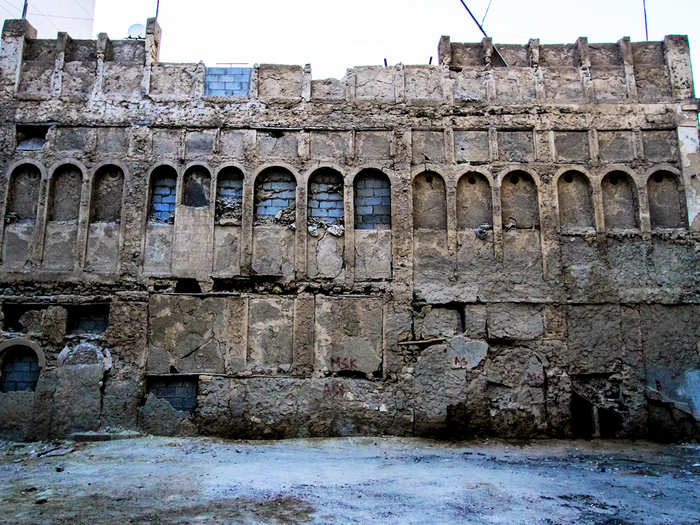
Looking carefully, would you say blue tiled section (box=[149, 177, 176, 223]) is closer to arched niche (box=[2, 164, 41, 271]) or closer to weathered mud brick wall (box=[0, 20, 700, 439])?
weathered mud brick wall (box=[0, 20, 700, 439])

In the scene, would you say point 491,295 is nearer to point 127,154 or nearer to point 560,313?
point 560,313

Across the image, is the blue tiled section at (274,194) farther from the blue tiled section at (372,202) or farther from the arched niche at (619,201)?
the arched niche at (619,201)

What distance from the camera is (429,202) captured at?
1021 centimetres

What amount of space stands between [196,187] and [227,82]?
7.18 feet

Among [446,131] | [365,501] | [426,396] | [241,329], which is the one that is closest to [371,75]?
[446,131]

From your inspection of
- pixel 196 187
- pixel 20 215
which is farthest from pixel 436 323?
pixel 20 215

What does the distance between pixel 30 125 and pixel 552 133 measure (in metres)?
9.99

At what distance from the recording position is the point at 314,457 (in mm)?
7980

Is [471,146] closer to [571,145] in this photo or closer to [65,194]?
[571,145]

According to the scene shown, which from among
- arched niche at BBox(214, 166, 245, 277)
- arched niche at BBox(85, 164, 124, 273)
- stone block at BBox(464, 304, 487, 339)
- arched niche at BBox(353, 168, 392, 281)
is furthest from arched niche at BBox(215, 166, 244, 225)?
stone block at BBox(464, 304, 487, 339)

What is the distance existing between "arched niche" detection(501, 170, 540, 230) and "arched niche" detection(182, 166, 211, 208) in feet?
18.4

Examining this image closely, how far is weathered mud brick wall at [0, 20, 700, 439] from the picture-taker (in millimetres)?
9297

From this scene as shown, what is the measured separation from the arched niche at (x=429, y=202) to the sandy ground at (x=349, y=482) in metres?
3.91

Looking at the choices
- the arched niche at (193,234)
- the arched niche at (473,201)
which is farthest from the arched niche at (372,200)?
the arched niche at (193,234)
